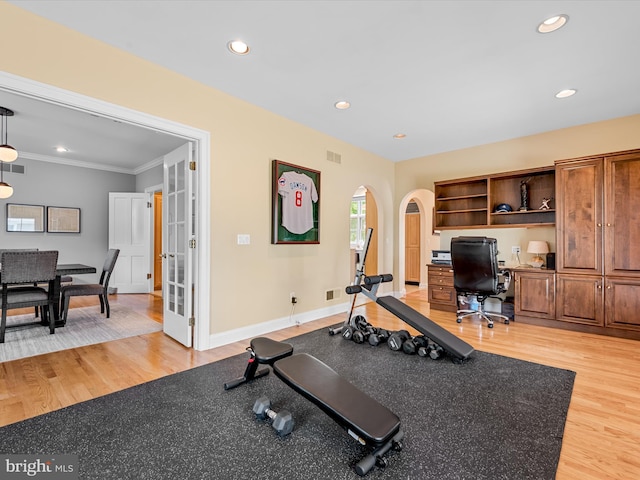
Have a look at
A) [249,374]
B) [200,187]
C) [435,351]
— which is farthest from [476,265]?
[200,187]

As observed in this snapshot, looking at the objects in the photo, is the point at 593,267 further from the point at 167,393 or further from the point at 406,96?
the point at 167,393

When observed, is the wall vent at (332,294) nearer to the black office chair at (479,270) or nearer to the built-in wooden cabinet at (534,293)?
the black office chair at (479,270)

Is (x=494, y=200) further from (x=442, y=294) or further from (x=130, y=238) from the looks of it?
(x=130, y=238)

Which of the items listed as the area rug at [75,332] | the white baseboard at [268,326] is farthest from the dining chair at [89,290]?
the white baseboard at [268,326]

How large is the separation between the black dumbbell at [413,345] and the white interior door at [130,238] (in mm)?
5878

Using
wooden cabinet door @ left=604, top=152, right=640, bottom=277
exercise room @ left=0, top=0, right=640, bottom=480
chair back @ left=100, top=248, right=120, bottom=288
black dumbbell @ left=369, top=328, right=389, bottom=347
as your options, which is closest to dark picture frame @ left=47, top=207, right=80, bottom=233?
exercise room @ left=0, top=0, right=640, bottom=480

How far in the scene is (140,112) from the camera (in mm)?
2711

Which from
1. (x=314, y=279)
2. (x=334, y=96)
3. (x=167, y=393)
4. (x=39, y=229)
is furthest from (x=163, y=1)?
(x=39, y=229)

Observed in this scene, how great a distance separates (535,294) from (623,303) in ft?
2.86

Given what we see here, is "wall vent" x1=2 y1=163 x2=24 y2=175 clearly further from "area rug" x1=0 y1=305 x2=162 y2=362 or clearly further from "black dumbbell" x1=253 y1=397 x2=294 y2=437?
"black dumbbell" x1=253 y1=397 x2=294 y2=437

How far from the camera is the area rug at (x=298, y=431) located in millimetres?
1533

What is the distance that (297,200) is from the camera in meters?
4.17

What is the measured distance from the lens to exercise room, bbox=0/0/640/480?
5.80 feet

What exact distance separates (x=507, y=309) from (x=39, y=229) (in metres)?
8.36
